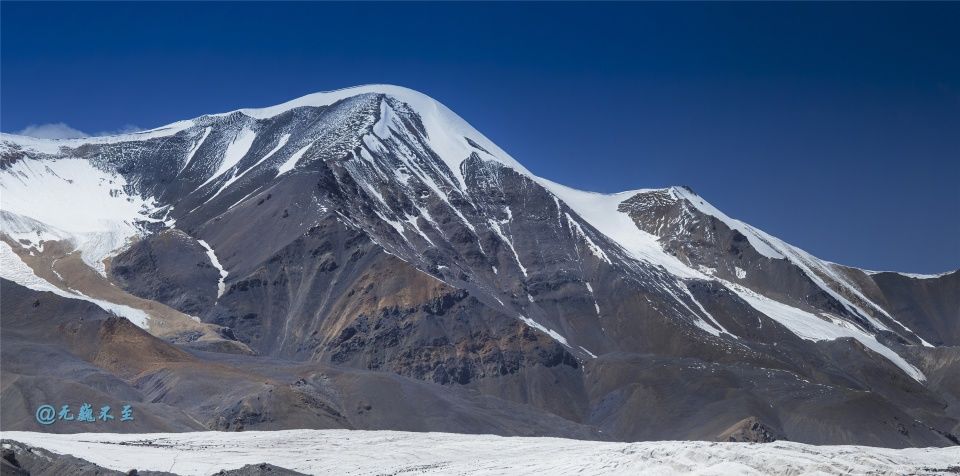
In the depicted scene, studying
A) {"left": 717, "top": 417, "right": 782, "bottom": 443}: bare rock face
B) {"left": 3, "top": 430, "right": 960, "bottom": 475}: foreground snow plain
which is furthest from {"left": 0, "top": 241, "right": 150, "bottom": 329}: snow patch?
{"left": 717, "top": 417, "right": 782, "bottom": 443}: bare rock face

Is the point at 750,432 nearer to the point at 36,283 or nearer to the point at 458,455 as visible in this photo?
the point at 458,455

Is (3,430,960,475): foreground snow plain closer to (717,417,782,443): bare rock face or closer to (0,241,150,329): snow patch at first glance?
(717,417,782,443): bare rock face

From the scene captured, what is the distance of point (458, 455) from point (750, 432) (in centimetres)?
5594

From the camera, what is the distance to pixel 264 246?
7840 inches

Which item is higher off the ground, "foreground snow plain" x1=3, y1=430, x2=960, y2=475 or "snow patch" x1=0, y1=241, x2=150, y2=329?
"snow patch" x1=0, y1=241, x2=150, y2=329

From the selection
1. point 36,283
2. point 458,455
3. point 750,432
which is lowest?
Result: point 458,455

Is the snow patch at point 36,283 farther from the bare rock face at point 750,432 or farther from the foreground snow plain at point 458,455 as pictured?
the bare rock face at point 750,432

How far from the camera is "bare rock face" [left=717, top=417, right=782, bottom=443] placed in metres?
137

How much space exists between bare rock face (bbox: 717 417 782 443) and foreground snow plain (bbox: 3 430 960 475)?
136 ft

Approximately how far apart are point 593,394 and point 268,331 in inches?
1795

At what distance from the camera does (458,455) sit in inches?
3595

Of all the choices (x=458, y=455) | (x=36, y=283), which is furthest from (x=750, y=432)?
(x=36, y=283)

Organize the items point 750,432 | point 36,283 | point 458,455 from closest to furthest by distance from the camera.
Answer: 1. point 458,455
2. point 750,432
3. point 36,283

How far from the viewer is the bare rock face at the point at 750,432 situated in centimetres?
13675
